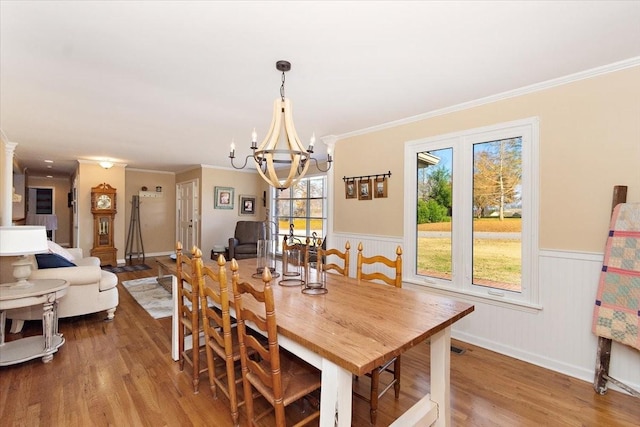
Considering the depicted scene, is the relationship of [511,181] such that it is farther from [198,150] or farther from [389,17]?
[198,150]

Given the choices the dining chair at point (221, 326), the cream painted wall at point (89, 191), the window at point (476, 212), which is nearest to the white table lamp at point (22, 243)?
the dining chair at point (221, 326)

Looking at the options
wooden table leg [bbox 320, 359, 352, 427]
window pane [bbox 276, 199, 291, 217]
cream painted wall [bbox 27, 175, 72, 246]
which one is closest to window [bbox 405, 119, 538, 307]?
wooden table leg [bbox 320, 359, 352, 427]

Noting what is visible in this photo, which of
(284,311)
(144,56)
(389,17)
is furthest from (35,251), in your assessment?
(389,17)

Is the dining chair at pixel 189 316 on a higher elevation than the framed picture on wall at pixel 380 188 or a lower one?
lower

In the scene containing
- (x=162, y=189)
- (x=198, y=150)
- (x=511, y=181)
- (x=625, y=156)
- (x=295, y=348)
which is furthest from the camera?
(x=162, y=189)

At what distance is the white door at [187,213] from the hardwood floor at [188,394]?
4.45 metres

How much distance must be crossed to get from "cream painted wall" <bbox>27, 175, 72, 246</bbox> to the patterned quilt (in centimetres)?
1129

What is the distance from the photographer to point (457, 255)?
9.86ft

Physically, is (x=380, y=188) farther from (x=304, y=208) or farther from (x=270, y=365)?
(x=304, y=208)

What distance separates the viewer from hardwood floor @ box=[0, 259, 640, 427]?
1853 millimetres

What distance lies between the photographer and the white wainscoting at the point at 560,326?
2.25m

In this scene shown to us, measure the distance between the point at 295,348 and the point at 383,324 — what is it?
0.43m

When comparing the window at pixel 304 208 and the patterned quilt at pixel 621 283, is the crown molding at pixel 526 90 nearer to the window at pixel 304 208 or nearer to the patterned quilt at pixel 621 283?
the patterned quilt at pixel 621 283

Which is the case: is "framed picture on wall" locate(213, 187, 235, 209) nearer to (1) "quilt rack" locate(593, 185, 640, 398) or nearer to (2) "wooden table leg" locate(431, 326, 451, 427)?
(2) "wooden table leg" locate(431, 326, 451, 427)
